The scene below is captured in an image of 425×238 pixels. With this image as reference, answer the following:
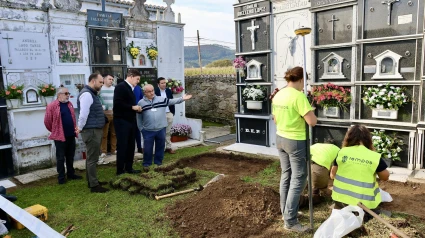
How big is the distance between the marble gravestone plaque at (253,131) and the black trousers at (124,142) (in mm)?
2916

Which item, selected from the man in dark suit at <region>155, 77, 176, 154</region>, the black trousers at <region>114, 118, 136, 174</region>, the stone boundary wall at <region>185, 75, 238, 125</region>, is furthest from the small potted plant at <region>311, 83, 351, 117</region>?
the stone boundary wall at <region>185, 75, 238, 125</region>

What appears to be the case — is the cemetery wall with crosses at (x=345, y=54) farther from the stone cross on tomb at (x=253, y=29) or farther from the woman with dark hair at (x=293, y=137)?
the woman with dark hair at (x=293, y=137)

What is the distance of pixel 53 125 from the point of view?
5254mm

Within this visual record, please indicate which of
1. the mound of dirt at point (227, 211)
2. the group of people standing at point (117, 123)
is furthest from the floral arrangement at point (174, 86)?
the mound of dirt at point (227, 211)

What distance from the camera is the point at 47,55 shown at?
20.5 feet

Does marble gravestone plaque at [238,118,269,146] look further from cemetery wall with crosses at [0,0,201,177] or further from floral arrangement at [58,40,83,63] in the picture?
floral arrangement at [58,40,83,63]

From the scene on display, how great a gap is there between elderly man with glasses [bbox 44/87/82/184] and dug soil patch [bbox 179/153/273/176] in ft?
6.86

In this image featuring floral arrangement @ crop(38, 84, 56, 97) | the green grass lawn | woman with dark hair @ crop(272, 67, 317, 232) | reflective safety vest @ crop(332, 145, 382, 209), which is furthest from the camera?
floral arrangement @ crop(38, 84, 56, 97)

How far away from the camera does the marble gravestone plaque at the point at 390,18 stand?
192 inches

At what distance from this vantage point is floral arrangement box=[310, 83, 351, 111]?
18.3 feet

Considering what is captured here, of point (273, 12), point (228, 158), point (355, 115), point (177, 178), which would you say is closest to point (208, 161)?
point (228, 158)

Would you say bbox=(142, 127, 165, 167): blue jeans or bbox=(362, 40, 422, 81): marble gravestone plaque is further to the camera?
bbox=(142, 127, 165, 167): blue jeans

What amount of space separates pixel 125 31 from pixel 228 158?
12.3ft

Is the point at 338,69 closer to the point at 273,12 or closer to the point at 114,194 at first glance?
the point at 273,12
